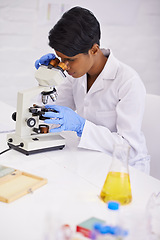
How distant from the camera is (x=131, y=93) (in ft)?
6.15

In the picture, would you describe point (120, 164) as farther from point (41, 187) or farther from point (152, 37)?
point (152, 37)

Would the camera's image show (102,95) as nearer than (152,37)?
Yes

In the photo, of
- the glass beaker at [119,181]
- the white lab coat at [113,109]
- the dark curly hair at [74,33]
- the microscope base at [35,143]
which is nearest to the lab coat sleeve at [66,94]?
the white lab coat at [113,109]

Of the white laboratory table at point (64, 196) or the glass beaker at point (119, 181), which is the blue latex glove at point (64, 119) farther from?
the glass beaker at point (119, 181)

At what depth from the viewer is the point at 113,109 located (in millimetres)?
2027

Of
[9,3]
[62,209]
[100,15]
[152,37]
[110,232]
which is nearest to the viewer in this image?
[110,232]

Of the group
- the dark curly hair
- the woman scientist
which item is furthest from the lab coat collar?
the dark curly hair

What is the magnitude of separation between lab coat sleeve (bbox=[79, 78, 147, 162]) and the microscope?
0.18 metres

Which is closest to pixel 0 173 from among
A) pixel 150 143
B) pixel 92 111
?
pixel 92 111

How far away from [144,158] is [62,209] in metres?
0.99

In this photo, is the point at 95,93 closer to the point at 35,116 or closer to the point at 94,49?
the point at 94,49

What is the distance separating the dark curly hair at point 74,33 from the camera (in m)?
1.72

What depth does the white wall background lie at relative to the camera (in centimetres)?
329

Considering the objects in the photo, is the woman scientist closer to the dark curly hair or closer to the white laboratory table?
the dark curly hair
